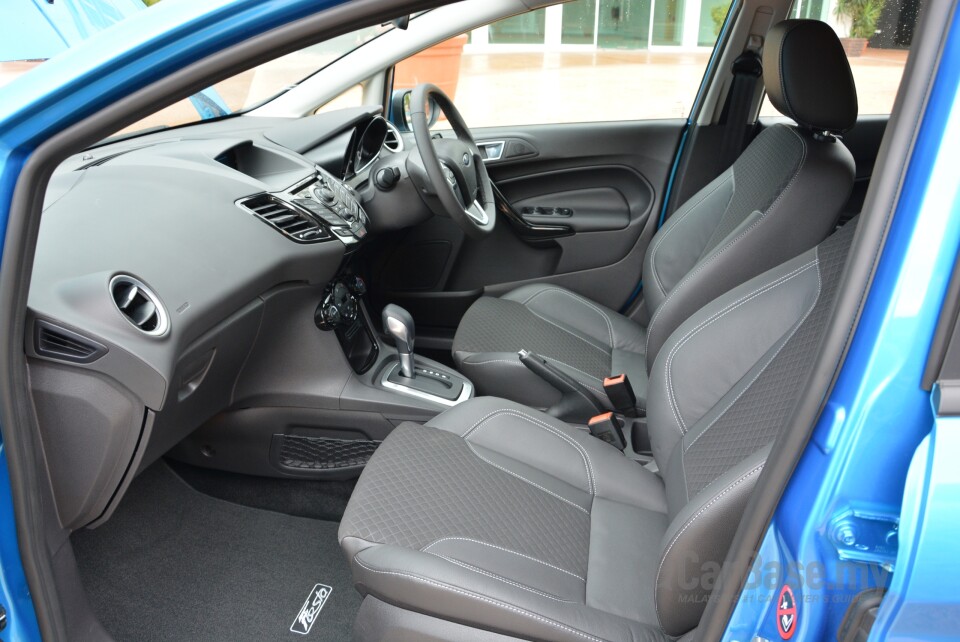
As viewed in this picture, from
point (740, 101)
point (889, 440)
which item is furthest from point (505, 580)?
point (740, 101)


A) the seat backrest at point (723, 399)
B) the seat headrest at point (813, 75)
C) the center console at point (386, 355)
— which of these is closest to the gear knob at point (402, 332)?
the center console at point (386, 355)

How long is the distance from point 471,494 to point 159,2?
2.95 feet

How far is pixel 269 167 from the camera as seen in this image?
2.00m

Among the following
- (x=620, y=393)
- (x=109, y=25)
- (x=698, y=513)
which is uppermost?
(x=109, y=25)

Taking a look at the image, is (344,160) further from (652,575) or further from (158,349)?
(652,575)

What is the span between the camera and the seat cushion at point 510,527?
112 centimetres

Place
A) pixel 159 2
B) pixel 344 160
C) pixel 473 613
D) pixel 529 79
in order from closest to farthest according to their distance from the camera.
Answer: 1. pixel 159 2
2. pixel 473 613
3. pixel 344 160
4. pixel 529 79

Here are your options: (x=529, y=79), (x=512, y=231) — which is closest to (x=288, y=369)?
(x=512, y=231)

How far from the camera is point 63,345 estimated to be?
1192 mm

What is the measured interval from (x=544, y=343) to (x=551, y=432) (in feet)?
1.89

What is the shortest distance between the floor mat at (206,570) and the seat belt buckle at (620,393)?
0.77 meters

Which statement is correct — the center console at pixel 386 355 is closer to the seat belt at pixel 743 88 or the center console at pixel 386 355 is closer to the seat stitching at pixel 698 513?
the seat stitching at pixel 698 513

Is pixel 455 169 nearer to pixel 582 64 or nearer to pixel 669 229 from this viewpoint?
pixel 669 229

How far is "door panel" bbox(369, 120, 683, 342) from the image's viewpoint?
276 cm
